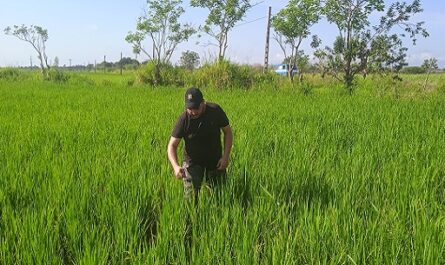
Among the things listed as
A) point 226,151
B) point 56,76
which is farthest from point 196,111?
point 56,76

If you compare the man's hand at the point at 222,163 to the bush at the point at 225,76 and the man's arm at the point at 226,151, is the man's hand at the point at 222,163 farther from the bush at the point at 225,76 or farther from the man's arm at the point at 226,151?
the bush at the point at 225,76

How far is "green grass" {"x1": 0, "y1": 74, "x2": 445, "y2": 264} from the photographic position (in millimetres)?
1854

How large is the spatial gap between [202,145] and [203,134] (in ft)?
0.29

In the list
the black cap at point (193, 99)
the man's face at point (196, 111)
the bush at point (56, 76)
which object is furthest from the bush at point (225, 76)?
the black cap at point (193, 99)

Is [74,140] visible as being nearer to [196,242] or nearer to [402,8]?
[196,242]

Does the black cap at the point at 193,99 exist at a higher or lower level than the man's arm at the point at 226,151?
higher

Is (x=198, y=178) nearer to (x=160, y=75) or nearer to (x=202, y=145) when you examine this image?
(x=202, y=145)

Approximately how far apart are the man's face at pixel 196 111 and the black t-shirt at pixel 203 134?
28mm

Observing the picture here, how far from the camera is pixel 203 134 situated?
265 cm

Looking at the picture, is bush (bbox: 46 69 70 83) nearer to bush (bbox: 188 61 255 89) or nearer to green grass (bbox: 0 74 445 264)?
bush (bbox: 188 61 255 89)

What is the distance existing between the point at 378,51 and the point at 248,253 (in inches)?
446

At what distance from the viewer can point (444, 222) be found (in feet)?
6.48

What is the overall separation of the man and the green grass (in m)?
0.12

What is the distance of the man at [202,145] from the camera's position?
2602 mm
